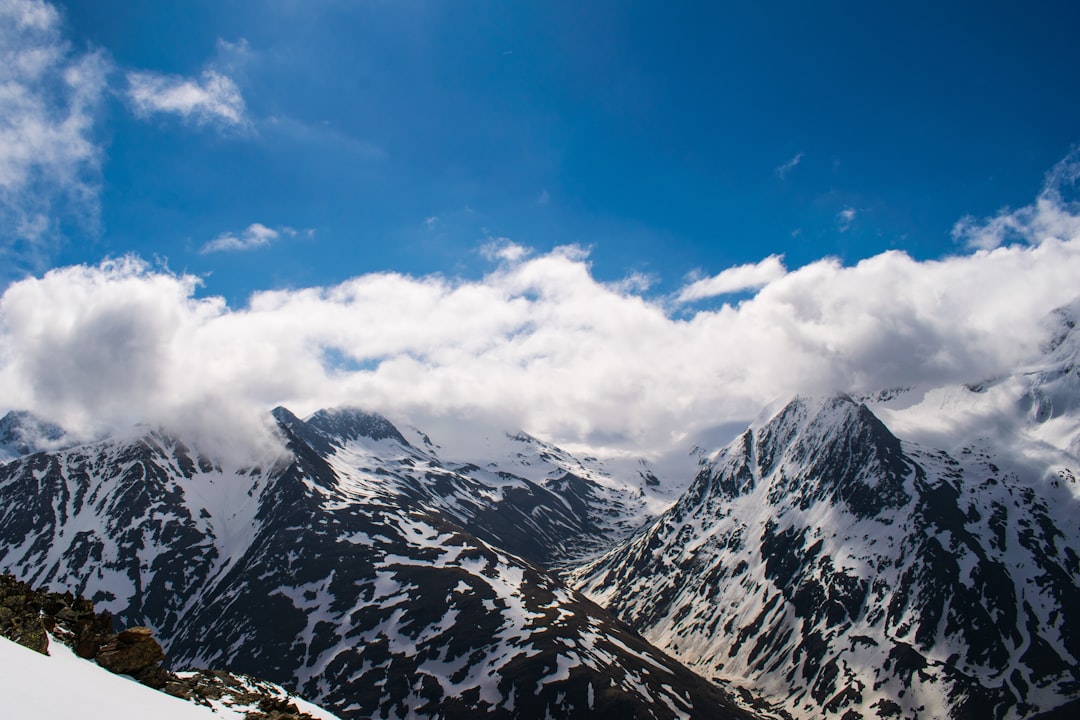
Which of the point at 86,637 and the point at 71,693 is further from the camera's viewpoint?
the point at 86,637

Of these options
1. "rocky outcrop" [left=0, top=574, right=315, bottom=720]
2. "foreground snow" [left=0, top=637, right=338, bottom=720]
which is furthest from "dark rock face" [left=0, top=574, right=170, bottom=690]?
"foreground snow" [left=0, top=637, right=338, bottom=720]

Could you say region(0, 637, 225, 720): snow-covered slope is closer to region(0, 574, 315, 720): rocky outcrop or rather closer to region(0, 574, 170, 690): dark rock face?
region(0, 574, 170, 690): dark rock face

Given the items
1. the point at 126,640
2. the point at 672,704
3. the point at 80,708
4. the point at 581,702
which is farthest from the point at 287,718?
the point at 672,704

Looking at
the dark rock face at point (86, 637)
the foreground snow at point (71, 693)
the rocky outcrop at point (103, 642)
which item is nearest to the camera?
the foreground snow at point (71, 693)

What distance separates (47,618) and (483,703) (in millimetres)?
168733

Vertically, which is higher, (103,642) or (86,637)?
(86,637)

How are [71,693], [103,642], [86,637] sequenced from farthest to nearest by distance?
[103,642] → [86,637] → [71,693]

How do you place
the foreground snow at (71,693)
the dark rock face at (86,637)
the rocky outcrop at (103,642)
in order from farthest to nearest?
the rocky outcrop at (103,642) → the dark rock face at (86,637) → the foreground snow at (71,693)

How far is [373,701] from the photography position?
188375 millimetres

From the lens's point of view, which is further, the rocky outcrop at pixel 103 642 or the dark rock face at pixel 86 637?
the rocky outcrop at pixel 103 642

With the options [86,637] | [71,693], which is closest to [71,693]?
[71,693]

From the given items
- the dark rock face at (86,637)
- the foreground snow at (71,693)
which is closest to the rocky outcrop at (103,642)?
the dark rock face at (86,637)

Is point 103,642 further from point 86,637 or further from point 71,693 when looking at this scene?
point 71,693

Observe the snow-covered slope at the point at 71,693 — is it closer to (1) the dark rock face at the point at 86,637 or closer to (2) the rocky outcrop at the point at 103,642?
(1) the dark rock face at the point at 86,637
